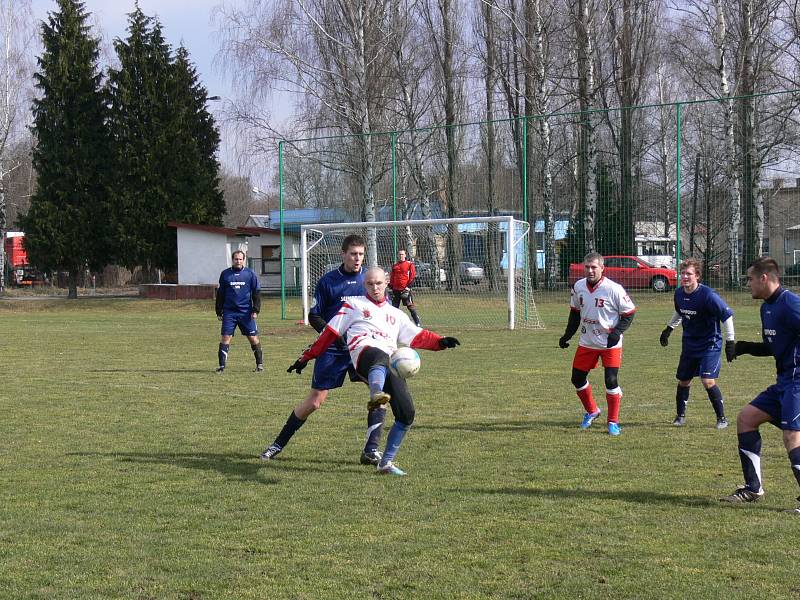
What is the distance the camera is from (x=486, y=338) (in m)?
21.9

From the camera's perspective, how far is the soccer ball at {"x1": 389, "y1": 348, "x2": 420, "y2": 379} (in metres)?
7.50

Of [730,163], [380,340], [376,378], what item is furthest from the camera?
[730,163]

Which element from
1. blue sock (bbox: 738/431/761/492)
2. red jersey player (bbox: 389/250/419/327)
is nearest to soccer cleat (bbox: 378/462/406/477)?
blue sock (bbox: 738/431/761/492)

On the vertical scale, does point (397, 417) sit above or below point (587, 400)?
above

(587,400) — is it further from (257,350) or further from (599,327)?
(257,350)

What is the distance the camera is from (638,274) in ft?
91.6

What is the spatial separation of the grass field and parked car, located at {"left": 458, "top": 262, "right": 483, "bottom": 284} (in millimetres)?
14604

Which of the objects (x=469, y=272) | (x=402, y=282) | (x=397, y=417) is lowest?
(x=397, y=417)

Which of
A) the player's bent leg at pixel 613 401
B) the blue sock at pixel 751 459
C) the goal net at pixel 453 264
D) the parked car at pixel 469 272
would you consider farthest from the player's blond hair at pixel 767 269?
the parked car at pixel 469 272

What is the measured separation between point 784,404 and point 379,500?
2.89m

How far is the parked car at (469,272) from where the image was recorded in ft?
92.9

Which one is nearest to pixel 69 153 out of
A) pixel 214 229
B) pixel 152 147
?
pixel 152 147

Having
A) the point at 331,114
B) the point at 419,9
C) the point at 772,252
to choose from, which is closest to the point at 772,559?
the point at 772,252

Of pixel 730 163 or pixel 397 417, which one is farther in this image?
pixel 730 163
